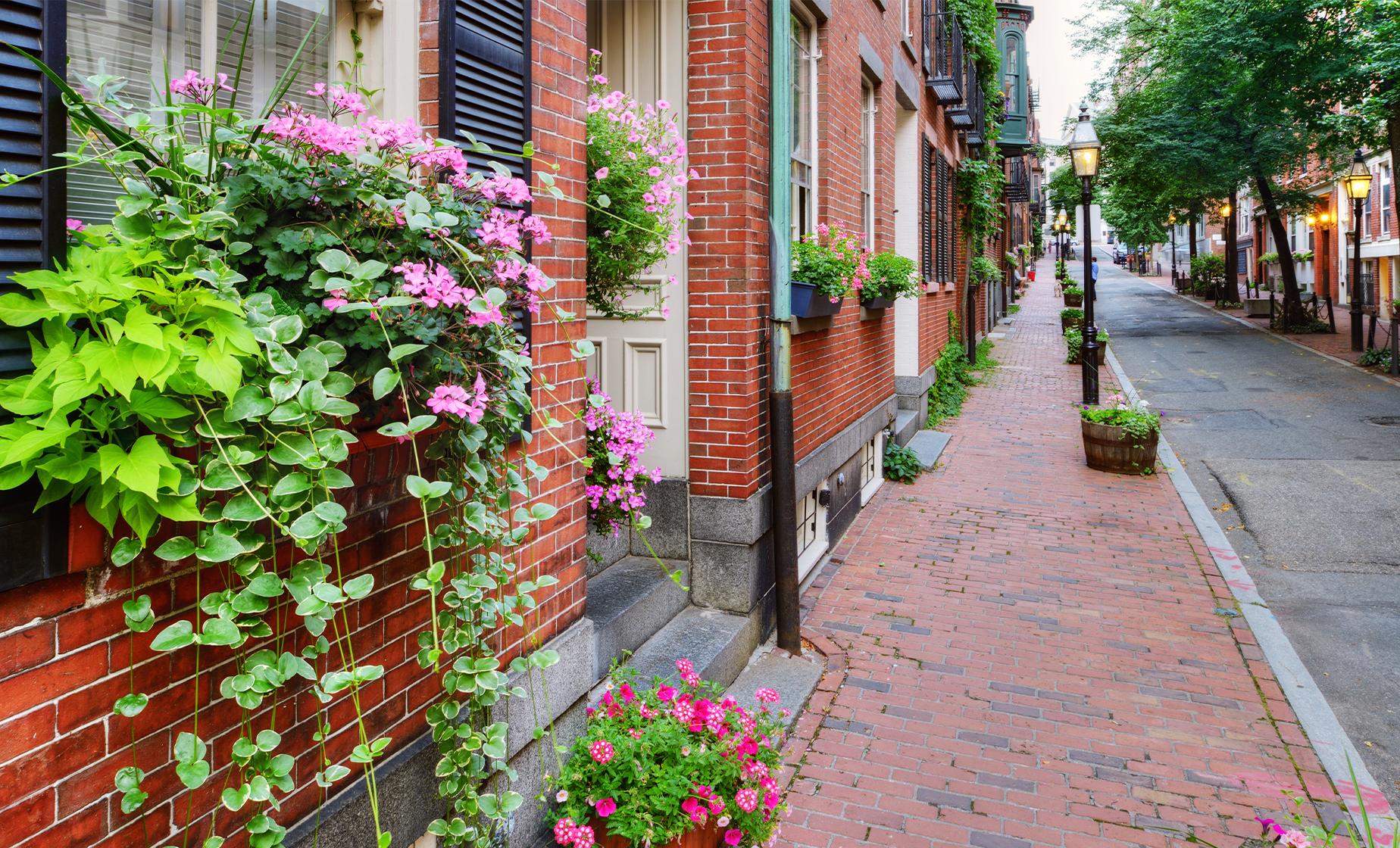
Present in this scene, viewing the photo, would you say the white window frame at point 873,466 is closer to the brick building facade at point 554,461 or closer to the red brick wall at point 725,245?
the brick building facade at point 554,461

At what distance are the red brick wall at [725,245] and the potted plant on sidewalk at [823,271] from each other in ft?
2.57

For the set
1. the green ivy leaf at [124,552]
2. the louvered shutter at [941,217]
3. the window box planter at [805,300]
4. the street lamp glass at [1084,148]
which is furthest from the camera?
the street lamp glass at [1084,148]

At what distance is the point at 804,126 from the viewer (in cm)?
761

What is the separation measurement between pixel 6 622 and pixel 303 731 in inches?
34.9

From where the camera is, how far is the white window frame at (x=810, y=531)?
7.31 m

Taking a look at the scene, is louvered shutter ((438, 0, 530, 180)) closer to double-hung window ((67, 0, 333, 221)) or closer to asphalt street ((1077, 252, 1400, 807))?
double-hung window ((67, 0, 333, 221))

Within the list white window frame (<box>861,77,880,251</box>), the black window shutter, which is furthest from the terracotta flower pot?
white window frame (<box>861,77,880,251</box>)

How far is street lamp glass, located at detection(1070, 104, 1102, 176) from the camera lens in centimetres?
1477

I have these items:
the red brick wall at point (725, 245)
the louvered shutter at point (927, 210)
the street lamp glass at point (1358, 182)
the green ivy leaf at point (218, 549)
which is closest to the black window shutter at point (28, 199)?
the green ivy leaf at point (218, 549)

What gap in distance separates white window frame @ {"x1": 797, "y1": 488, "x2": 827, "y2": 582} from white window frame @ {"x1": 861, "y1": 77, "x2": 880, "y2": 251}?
3317mm

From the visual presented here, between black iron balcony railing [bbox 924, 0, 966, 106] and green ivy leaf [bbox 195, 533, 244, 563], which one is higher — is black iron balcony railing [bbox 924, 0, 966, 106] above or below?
above

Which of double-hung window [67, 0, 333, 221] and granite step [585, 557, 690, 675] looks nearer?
double-hung window [67, 0, 333, 221]

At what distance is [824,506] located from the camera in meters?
7.86

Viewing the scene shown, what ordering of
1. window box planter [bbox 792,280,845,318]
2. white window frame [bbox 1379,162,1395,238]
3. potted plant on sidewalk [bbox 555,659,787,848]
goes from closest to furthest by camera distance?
potted plant on sidewalk [bbox 555,659,787,848], window box planter [bbox 792,280,845,318], white window frame [bbox 1379,162,1395,238]
